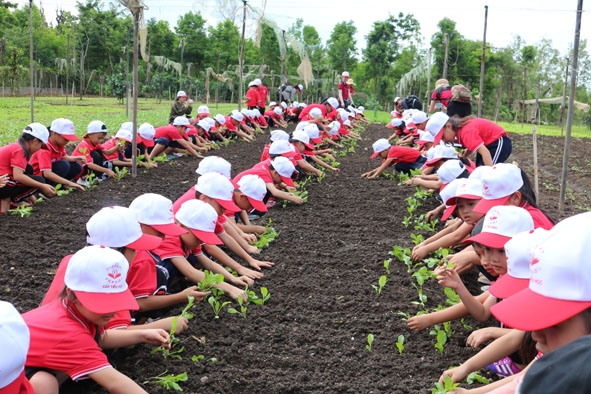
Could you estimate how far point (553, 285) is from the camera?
1.34 meters

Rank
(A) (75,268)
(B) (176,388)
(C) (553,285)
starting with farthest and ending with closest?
(B) (176,388) → (A) (75,268) → (C) (553,285)

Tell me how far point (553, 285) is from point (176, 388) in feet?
6.80

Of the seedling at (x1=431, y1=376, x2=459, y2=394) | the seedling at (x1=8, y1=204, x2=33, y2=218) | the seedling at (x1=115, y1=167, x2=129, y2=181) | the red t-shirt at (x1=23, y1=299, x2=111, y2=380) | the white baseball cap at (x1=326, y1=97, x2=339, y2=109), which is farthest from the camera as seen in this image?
the white baseball cap at (x1=326, y1=97, x2=339, y2=109)

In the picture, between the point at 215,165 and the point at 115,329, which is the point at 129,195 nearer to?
the point at 215,165

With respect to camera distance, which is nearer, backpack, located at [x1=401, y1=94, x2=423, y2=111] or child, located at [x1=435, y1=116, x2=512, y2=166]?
child, located at [x1=435, y1=116, x2=512, y2=166]

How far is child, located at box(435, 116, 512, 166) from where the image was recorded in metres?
6.62

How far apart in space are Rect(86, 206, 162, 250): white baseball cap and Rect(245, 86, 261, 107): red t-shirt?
44.9 ft

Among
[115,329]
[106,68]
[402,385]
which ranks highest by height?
[106,68]

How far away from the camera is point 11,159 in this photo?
255 inches

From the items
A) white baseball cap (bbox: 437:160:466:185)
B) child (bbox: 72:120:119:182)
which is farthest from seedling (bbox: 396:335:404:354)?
child (bbox: 72:120:119:182)

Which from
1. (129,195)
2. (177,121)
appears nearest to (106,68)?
(177,121)

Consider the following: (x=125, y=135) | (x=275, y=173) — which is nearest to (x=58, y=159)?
(x=125, y=135)

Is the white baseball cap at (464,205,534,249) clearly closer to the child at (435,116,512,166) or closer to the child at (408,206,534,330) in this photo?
the child at (408,206,534,330)

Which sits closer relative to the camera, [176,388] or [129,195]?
[176,388]
